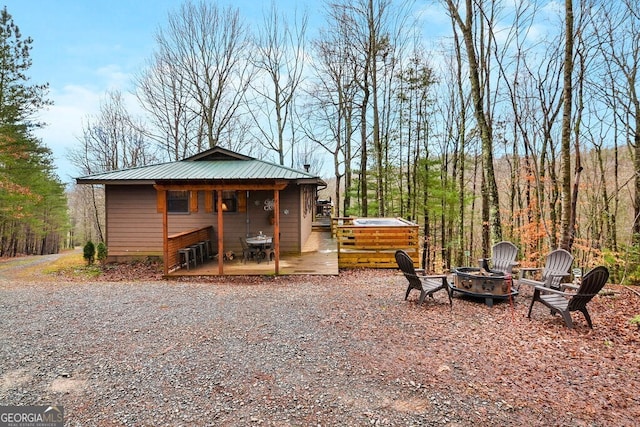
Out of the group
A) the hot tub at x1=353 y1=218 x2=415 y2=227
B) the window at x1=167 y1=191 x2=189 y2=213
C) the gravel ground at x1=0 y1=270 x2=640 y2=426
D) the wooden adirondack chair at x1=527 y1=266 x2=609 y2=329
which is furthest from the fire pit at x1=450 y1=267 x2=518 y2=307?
the window at x1=167 y1=191 x2=189 y2=213

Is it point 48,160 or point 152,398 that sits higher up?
point 48,160

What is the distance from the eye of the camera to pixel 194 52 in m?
16.9

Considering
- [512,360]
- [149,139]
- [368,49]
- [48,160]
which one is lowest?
[512,360]

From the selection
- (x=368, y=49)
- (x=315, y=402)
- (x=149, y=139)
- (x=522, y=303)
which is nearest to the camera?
(x=315, y=402)

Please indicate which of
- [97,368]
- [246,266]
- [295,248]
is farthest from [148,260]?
[97,368]

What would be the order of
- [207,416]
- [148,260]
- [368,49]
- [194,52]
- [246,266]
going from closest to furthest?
[207,416] < [246,266] < [148,260] < [368,49] < [194,52]

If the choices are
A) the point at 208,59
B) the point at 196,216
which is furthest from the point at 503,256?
the point at 208,59

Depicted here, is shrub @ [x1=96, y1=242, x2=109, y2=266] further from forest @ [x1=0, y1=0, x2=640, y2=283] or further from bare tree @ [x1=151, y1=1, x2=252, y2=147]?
bare tree @ [x1=151, y1=1, x2=252, y2=147]

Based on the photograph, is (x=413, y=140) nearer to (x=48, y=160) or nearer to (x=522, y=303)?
(x=522, y=303)

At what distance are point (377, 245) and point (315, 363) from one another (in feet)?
19.8

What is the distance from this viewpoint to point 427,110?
1675 cm

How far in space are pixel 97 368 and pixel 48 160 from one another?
1989cm

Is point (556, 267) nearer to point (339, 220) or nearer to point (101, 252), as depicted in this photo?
point (339, 220)

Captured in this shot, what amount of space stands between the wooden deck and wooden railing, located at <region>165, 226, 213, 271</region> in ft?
0.89
